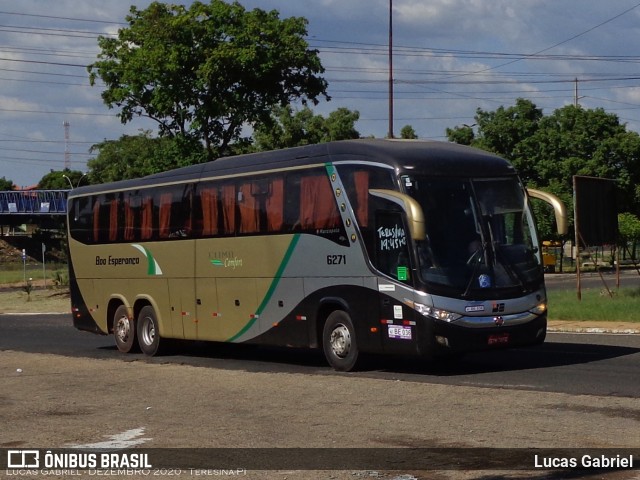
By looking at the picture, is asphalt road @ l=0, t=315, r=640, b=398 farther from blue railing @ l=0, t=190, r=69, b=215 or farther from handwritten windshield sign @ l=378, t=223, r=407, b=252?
blue railing @ l=0, t=190, r=69, b=215

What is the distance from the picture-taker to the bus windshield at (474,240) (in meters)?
16.4

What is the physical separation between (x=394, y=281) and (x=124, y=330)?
884 cm

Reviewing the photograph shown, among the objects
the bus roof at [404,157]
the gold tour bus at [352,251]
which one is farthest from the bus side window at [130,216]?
the bus roof at [404,157]

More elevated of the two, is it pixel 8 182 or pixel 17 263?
pixel 8 182

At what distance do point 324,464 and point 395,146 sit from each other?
8396mm

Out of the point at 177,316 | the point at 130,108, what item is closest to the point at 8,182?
the point at 130,108

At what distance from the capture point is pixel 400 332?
54.9 ft

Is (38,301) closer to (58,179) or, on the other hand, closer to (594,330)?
(594,330)

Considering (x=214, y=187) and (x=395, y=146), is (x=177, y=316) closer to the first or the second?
(x=214, y=187)

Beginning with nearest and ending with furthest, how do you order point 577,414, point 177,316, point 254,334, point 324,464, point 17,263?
point 324,464 → point 577,414 → point 254,334 → point 177,316 → point 17,263

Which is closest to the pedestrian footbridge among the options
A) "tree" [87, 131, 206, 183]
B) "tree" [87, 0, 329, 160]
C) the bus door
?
"tree" [87, 131, 206, 183]

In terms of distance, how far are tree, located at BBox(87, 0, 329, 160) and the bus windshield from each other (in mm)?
24481

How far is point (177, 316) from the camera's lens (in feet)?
73.3

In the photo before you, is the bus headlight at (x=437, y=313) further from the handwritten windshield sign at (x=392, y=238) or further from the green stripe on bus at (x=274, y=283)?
the green stripe on bus at (x=274, y=283)
